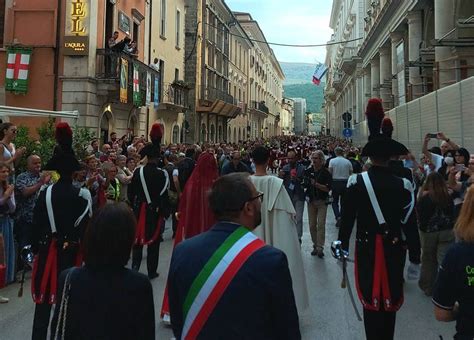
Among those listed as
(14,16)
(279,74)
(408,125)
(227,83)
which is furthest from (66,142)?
(279,74)

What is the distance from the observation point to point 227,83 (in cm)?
4781

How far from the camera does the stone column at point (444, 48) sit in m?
14.9

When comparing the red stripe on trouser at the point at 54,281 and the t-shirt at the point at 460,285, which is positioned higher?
the t-shirt at the point at 460,285

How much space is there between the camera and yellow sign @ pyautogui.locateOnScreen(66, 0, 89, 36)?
1786 cm

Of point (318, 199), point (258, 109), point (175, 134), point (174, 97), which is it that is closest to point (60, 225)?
point (318, 199)

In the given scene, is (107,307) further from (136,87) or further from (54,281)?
(136,87)

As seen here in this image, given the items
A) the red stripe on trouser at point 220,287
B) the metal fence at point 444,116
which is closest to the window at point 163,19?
the metal fence at point 444,116

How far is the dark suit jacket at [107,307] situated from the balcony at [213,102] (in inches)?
1367

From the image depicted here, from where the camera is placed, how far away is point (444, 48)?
15.0 m

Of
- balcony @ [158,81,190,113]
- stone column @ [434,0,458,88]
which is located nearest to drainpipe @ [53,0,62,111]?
balcony @ [158,81,190,113]

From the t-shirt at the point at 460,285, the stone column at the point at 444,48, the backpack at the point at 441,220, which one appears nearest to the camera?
the t-shirt at the point at 460,285

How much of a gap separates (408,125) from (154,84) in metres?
14.0

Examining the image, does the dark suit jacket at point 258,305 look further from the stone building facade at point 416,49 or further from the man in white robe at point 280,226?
the stone building facade at point 416,49

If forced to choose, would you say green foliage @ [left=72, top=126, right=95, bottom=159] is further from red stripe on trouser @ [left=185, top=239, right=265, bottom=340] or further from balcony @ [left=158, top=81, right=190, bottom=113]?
balcony @ [left=158, top=81, right=190, bottom=113]
